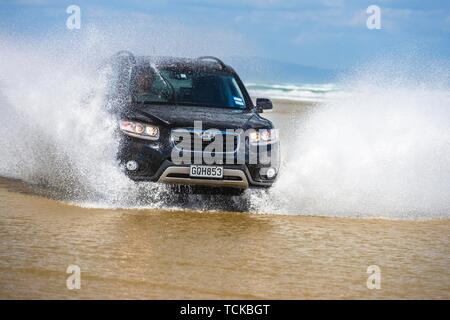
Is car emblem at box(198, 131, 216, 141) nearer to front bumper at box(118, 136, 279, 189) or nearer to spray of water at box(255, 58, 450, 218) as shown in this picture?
front bumper at box(118, 136, 279, 189)

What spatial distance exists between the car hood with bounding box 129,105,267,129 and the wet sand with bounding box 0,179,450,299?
3.27 feet

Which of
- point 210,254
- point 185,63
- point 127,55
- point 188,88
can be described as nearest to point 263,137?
point 188,88

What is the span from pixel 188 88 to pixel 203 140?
171cm

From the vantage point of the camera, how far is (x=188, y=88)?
11281 millimetres

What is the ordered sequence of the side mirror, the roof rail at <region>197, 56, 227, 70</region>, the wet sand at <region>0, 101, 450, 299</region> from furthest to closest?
the roof rail at <region>197, 56, 227, 70</region>
the side mirror
the wet sand at <region>0, 101, 450, 299</region>

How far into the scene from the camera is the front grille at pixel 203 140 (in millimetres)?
9672

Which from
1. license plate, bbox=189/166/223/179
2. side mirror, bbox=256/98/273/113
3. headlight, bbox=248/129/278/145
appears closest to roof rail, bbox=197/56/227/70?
side mirror, bbox=256/98/273/113

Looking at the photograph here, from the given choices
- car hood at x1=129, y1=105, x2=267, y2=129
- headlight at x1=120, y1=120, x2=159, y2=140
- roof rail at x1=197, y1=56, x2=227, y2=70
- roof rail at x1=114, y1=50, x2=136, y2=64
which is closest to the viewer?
headlight at x1=120, y1=120, x2=159, y2=140

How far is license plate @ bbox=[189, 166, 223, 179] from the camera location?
958cm

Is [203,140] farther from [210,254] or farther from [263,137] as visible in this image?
[210,254]

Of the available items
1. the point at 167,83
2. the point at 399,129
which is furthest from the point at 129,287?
the point at 399,129

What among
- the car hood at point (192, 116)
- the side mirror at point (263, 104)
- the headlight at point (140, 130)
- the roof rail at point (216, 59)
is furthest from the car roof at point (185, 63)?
the headlight at point (140, 130)

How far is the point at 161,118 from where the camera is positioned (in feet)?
32.3

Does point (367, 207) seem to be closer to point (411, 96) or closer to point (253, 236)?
point (253, 236)
